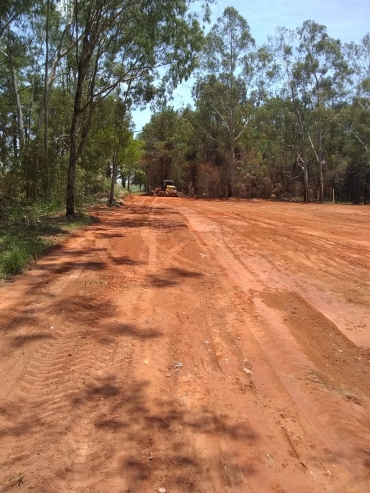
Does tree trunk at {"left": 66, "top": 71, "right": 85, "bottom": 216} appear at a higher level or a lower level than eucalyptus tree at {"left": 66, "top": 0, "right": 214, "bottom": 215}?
lower

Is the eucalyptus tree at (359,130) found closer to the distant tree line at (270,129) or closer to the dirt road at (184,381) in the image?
the distant tree line at (270,129)

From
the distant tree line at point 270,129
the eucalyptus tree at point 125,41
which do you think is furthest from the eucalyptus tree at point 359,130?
the eucalyptus tree at point 125,41

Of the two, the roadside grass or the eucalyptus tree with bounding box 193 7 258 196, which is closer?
the roadside grass

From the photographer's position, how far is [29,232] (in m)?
12.2

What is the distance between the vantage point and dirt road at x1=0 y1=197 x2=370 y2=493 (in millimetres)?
2885

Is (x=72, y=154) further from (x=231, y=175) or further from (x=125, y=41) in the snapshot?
(x=231, y=175)

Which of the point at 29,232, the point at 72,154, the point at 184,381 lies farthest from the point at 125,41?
the point at 184,381

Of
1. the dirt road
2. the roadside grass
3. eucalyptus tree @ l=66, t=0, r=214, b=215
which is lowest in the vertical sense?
the dirt road

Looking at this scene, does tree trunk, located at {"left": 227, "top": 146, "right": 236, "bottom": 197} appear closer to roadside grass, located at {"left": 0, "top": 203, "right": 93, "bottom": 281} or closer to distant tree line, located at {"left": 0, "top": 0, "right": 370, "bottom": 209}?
distant tree line, located at {"left": 0, "top": 0, "right": 370, "bottom": 209}

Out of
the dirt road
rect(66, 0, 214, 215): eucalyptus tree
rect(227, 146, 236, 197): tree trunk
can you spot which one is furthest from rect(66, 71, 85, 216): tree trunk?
rect(227, 146, 236, 197): tree trunk

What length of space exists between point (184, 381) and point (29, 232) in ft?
31.2

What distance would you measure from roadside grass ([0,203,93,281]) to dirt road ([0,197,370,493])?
1.85 ft

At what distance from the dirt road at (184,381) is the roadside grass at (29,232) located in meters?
0.56

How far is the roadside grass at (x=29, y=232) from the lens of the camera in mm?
7957
